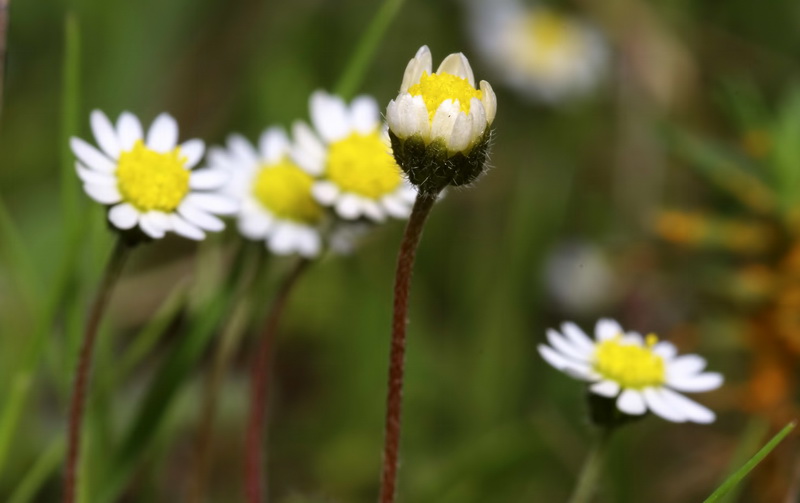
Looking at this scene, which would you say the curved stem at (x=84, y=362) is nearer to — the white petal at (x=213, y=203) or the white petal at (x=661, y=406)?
the white petal at (x=213, y=203)

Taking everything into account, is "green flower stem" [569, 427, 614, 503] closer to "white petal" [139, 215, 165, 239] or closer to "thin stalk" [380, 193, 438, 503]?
"thin stalk" [380, 193, 438, 503]

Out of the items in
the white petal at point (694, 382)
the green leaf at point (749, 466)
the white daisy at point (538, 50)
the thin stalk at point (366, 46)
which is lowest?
the green leaf at point (749, 466)

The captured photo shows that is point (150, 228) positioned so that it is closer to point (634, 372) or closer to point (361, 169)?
point (361, 169)

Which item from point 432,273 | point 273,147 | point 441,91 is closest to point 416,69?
point 441,91

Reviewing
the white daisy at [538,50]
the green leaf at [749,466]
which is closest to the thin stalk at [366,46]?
the green leaf at [749,466]

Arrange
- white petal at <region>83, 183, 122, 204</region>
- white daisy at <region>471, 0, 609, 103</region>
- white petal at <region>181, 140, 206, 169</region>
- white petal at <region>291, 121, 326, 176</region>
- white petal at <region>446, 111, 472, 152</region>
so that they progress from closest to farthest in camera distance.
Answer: white petal at <region>446, 111, 472, 152</region> < white petal at <region>83, 183, 122, 204</region> < white petal at <region>181, 140, 206, 169</region> < white petal at <region>291, 121, 326, 176</region> < white daisy at <region>471, 0, 609, 103</region>

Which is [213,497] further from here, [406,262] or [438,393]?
[406,262]

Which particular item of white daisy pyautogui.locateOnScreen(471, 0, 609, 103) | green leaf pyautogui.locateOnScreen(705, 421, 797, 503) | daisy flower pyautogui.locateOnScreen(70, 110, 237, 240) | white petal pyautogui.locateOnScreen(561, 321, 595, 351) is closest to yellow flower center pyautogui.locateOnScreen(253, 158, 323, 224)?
daisy flower pyautogui.locateOnScreen(70, 110, 237, 240)
